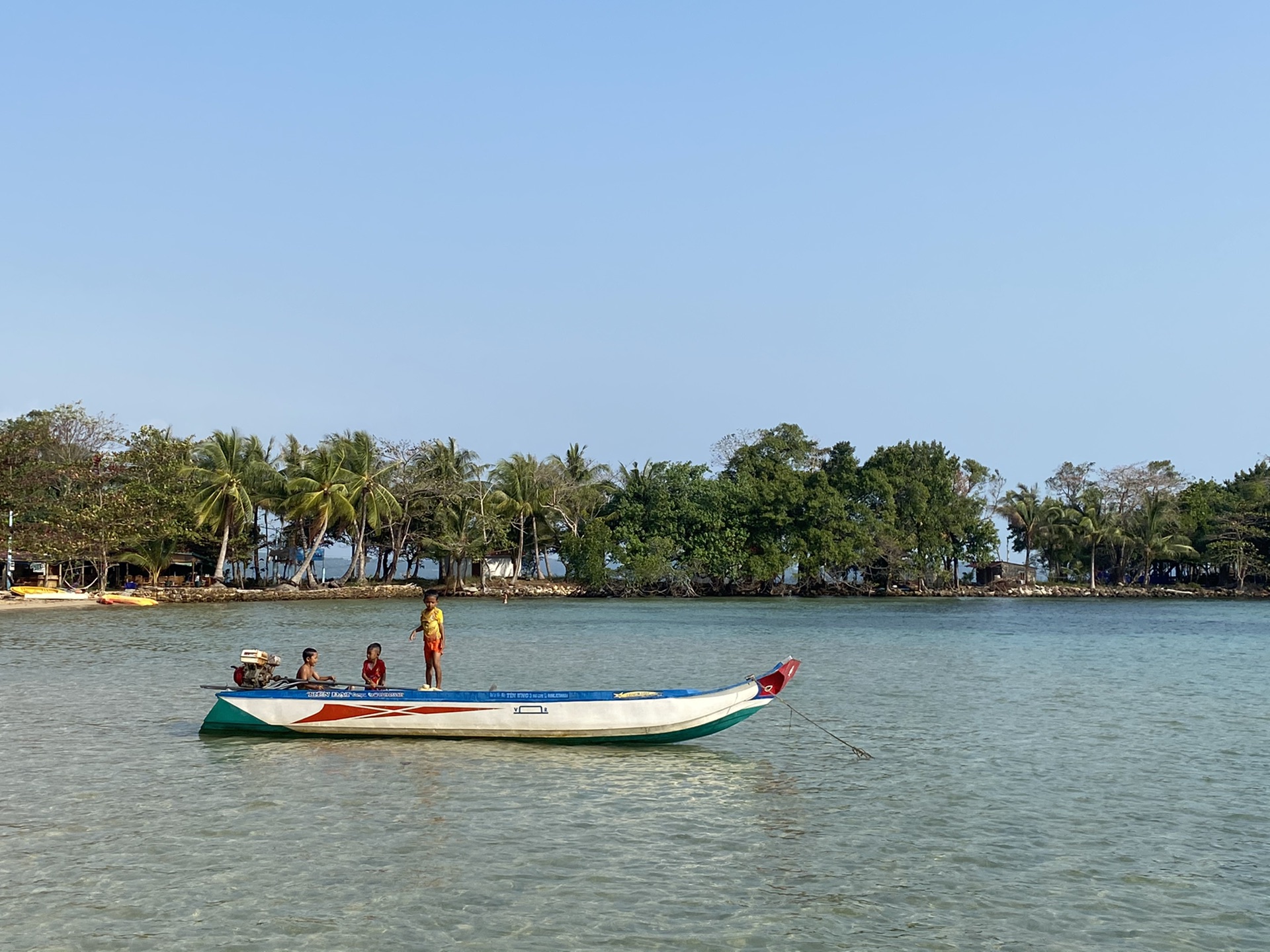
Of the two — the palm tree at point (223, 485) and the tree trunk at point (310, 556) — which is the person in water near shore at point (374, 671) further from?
the tree trunk at point (310, 556)

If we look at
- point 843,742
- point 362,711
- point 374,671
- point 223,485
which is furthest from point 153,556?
point 843,742

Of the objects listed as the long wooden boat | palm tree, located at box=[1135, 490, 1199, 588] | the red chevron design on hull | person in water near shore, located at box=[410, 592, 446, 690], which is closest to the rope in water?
the long wooden boat

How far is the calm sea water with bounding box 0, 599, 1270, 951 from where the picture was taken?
7.43 meters

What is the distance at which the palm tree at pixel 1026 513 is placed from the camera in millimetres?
72125

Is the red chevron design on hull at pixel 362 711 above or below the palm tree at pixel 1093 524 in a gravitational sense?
below

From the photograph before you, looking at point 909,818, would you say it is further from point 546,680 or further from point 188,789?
point 546,680

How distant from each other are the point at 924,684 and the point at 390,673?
11.3 m

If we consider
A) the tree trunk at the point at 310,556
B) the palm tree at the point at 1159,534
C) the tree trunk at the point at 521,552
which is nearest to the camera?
the tree trunk at the point at 310,556

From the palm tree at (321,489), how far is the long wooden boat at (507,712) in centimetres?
4056

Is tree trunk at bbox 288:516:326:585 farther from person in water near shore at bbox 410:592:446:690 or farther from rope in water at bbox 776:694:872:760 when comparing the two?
rope in water at bbox 776:694:872:760

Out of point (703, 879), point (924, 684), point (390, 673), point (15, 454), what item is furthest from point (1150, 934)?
point (15, 454)

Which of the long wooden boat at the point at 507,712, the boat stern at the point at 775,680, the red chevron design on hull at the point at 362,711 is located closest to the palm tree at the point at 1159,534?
the long wooden boat at the point at 507,712

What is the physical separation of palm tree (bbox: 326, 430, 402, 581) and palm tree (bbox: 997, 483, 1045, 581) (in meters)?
40.3

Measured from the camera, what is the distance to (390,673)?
76.0 ft
